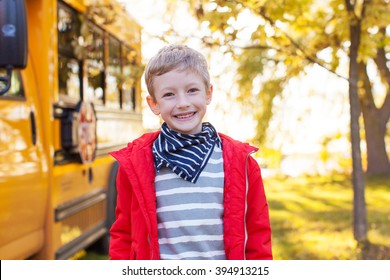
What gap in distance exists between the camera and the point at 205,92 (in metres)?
2.34

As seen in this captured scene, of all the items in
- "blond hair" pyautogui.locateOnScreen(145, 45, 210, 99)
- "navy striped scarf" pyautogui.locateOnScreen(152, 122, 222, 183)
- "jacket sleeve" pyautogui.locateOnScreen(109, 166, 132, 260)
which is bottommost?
"jacket sleeve" pyautogui.locateOnScreen(109, 166, 132, 260)

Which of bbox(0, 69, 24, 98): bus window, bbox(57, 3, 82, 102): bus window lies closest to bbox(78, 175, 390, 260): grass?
bbox(57, 3, 82, 102): bus window

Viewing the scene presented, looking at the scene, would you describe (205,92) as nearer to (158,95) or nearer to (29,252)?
(158,95)

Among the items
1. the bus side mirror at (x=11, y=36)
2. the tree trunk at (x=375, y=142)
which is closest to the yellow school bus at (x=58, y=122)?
the bus side mirror at (x=11, y=36)

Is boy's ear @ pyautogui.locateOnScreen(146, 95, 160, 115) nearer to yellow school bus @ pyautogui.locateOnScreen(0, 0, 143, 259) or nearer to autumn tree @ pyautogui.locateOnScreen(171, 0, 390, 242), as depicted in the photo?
yellow school bus @ pyautogui.locateOnScreen(0, 0, 143, 259)

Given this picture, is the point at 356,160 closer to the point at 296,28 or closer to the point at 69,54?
the point at 296,28

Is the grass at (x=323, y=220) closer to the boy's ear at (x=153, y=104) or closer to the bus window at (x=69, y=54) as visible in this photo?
the bus window at (x=69, y=54)

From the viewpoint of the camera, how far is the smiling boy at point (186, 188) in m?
2.26

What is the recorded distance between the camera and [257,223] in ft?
7.57

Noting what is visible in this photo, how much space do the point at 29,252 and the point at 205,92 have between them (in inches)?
80.8

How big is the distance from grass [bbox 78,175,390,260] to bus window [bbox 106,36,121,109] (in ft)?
4.54

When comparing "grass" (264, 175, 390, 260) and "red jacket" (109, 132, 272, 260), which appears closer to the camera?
"red jacket" (109, 132, 272, 260)

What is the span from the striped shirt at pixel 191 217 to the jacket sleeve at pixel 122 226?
0.42 ft

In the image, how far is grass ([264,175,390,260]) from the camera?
604cm
